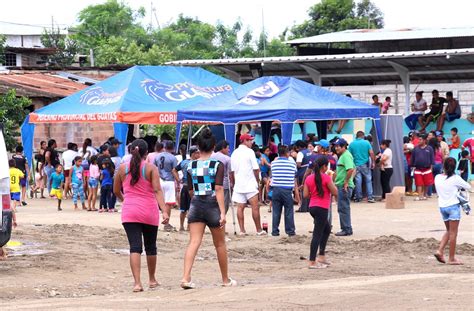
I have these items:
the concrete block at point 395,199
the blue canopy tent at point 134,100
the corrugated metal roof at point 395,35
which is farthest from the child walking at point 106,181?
the corrugated metal roof at point 395,35

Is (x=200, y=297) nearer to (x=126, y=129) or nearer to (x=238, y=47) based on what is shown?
(x=126, y=129)

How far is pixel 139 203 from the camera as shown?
39.0ft

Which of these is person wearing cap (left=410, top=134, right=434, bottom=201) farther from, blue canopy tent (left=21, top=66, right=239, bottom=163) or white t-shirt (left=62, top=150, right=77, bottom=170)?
white t-shirt (left=62, top=150, right=77, bottom=170)

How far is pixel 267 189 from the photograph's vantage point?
2622 cm

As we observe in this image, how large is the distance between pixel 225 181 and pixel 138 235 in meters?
6.62

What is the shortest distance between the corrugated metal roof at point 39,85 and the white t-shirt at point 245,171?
969 inches

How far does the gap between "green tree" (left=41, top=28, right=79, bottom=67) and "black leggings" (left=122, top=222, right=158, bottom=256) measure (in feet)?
174

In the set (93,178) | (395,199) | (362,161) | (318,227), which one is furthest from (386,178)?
(318,227)

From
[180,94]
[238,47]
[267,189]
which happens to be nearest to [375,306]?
[267,189]

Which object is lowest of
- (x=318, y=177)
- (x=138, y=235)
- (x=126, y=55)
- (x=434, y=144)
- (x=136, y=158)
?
(x=138, y=235)

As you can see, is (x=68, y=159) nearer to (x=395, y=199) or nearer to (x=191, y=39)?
(x=395, y=199)

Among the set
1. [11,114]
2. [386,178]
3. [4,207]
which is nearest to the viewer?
[4,207]

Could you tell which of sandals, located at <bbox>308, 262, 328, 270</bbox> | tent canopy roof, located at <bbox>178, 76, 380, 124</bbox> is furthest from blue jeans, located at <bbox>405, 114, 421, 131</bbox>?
sandals, located at <bbox>308, 262, 328, 270</bbox>

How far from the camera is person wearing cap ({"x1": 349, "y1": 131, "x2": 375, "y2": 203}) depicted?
2639 cm
